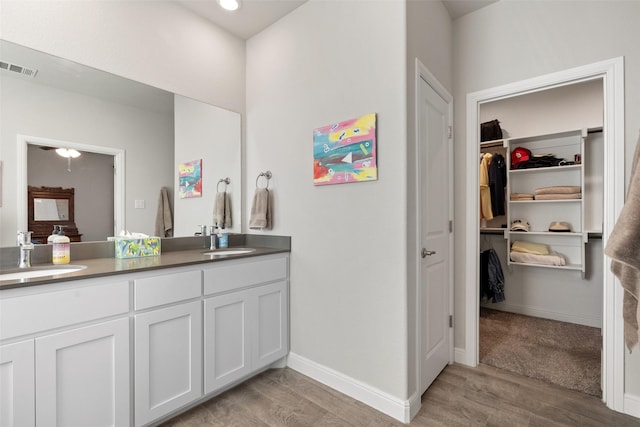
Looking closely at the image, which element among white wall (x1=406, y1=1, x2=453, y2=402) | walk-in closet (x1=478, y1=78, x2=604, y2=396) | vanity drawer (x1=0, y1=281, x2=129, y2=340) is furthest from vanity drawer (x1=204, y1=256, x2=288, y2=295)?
walk-in closet (x1=478, y1=78, x2=604, y2=396)

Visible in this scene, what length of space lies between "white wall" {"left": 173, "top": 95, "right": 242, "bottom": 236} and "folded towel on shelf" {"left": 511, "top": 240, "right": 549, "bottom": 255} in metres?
2.93

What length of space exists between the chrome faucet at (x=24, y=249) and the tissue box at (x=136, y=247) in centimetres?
38

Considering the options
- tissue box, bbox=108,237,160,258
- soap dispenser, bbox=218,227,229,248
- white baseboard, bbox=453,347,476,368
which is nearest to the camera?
tissue box, bbox=108,237,160,258

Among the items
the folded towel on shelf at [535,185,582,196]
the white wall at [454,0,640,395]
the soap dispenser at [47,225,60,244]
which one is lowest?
the soap dispenser at [47,225,60,244]

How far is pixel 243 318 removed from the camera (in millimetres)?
1921

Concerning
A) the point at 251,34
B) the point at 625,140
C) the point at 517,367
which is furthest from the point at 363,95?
the point at 517,367

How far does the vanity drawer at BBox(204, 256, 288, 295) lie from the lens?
177 cm

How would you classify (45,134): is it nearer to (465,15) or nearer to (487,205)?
(465,15)

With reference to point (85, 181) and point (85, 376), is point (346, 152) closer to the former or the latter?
point (85, 181)

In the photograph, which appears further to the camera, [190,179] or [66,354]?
[190,179]

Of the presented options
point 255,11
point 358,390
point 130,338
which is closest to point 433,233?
point 358,390

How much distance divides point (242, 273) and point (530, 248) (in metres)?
3.04

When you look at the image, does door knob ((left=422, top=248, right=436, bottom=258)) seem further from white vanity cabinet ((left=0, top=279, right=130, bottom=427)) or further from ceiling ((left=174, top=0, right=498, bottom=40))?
ceiling ((left=174, top=0, right=498, bottom=40))

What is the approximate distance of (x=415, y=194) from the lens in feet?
5.74
